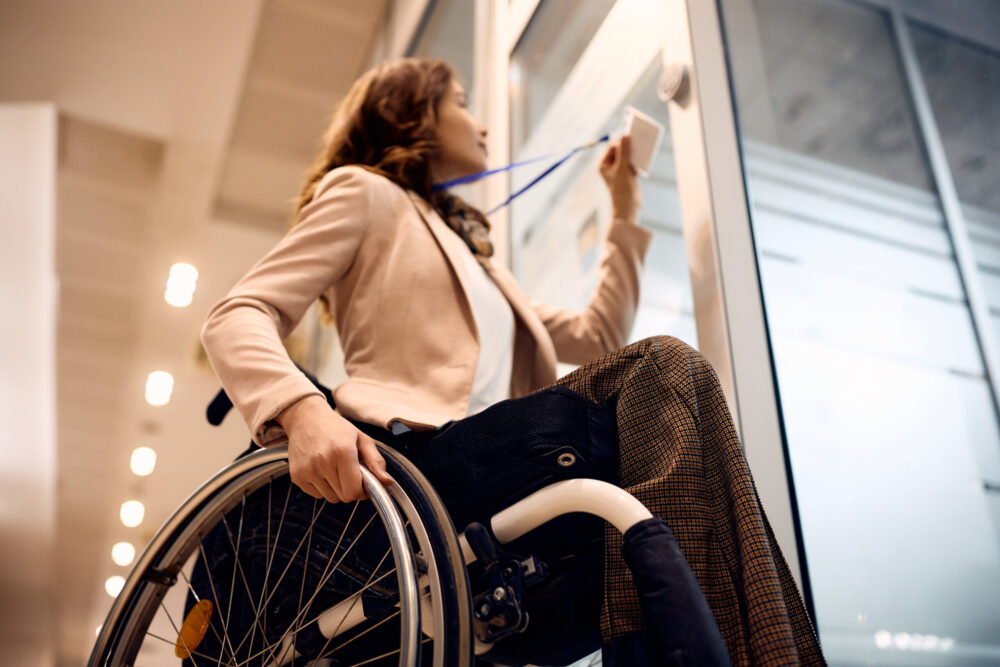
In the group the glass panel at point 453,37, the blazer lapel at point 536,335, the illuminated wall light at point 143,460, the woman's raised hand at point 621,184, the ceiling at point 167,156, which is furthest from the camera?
the illuminated wall light at point 143,460

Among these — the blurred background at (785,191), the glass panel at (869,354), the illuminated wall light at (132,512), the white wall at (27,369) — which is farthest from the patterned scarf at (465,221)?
the illuminated wall light at (132,512)

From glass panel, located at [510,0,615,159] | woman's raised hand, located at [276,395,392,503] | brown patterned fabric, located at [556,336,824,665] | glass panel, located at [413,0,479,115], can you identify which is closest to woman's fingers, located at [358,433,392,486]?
woman's raised hand, located at [276,395,392,503]

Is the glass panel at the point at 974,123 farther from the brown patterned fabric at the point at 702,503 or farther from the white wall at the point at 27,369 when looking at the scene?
the white wall at the point at 27,369

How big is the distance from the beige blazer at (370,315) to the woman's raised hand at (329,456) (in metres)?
0.05

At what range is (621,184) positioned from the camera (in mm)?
1474

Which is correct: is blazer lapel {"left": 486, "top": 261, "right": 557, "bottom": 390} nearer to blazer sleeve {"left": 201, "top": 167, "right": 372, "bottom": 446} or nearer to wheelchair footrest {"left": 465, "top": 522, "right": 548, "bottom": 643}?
blazer sleeve {"left": 201, "top": 167, "right": 372, "bottom": 446}

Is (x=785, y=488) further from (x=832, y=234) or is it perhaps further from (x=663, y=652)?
(x=663, y=652)

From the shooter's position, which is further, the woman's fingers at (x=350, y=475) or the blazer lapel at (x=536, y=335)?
the blazer lapel at (x=536, y=335)

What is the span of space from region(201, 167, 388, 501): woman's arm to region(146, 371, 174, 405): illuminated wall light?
156 inches

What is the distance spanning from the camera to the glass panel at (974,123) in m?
0.95

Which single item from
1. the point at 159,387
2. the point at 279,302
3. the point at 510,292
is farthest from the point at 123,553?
the point at 279,302

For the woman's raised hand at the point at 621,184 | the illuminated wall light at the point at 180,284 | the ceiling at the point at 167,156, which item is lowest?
the woman's raised hand at the point at 621,184

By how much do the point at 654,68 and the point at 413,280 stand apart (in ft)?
2.20

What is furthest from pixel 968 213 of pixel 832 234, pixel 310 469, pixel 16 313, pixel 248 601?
pixel 16 313
